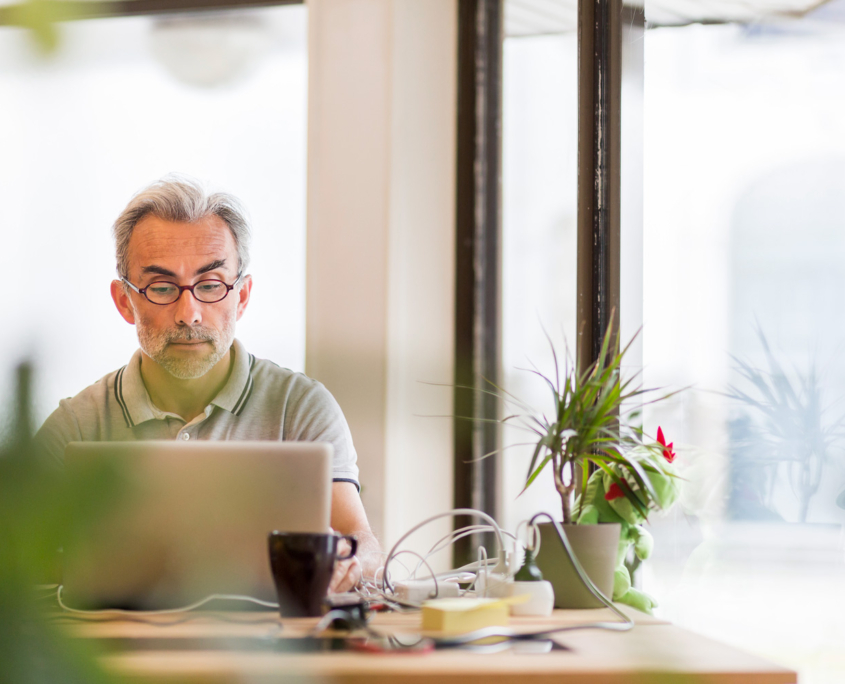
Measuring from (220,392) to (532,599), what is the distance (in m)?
1.13

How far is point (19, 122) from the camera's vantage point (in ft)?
0.53

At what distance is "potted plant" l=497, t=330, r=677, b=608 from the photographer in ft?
3.42

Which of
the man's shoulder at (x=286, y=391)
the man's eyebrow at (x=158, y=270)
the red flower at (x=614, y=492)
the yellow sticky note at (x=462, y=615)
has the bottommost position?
the yellow sticky note at (x=462, y=615)

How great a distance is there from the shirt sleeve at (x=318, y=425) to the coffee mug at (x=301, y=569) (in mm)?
883

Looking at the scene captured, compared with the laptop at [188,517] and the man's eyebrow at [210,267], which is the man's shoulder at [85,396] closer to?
the laptop at [188,517]

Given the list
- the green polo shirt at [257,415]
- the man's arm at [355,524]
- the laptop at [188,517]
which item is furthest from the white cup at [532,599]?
the green polo shirt at [257,415]

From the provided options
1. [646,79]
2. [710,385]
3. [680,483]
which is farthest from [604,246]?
[680,483]

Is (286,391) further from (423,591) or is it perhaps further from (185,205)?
(423,591)

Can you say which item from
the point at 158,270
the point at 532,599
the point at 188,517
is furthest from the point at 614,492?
the point at 158,270

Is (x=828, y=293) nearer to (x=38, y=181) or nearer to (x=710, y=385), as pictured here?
(x=710, y=385)

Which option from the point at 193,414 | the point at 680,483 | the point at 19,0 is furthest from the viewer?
the point at 193,414

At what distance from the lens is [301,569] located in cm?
91

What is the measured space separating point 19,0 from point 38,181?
0.03m

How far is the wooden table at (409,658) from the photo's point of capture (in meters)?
0.17
